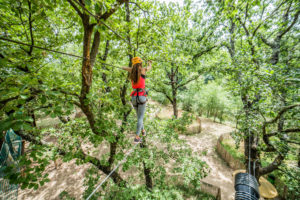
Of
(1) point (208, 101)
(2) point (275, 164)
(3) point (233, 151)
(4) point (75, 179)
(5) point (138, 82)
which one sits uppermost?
(5) point (138, 82)

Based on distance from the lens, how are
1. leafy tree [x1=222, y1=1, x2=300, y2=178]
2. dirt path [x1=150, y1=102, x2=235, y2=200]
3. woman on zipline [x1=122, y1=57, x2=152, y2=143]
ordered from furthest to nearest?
dirt path [x1=150, y1=102, x2=235, y2=200], leafy tree [x1=222, y1=1, x2=300, y2=178], woman on zipline [x1=122, y1=57, x2=152, y2=143]

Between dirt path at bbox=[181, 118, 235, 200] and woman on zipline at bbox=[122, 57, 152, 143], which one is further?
dirt path at bbox=[181, 118, 235, 200]

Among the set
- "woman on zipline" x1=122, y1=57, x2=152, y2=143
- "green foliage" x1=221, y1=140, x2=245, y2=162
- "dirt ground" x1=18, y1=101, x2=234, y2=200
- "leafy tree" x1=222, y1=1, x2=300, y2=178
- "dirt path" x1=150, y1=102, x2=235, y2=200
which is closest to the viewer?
"woman on zipline" x1=122, y1=57, x2=152, y2=143

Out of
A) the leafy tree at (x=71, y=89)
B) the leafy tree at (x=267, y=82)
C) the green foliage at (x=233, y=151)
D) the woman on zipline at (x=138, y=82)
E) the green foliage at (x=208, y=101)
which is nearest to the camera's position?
the leafy tree at (x=71, y=89)

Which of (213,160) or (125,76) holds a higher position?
(125,76)

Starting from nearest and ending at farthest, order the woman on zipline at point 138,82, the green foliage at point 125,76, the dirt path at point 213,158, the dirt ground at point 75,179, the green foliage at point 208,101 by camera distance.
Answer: the green foliage at point 125,76, the woman on zipline at point 138,82, the dirt ground at point 75,179, the dirt path at point 213,158, the green foliage at point 208,101

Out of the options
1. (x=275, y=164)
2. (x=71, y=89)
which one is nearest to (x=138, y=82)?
(x=71, y=89)

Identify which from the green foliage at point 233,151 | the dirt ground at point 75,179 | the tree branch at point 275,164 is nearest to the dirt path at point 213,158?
the dirt ground at point 75,179

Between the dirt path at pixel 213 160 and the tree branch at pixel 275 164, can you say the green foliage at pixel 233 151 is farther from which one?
the tree branch at pixel 275 164

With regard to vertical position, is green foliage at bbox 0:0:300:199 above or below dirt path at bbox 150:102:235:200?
above

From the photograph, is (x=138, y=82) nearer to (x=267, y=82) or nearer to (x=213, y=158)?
(x=267, y=82)

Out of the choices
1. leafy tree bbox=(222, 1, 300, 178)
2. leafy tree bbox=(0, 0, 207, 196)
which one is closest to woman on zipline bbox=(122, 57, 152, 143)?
leafy tree bbox=(0, 0, 207, 196)

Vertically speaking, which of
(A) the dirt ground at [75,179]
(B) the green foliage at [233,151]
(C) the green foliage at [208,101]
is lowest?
(A) the dirt ground at [75,179]

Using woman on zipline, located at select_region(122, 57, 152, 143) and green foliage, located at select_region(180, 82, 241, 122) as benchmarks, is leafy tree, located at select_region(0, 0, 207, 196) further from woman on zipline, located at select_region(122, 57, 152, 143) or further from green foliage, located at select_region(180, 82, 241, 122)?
green foliage, located at select_region(180, 82, 241, 122)
